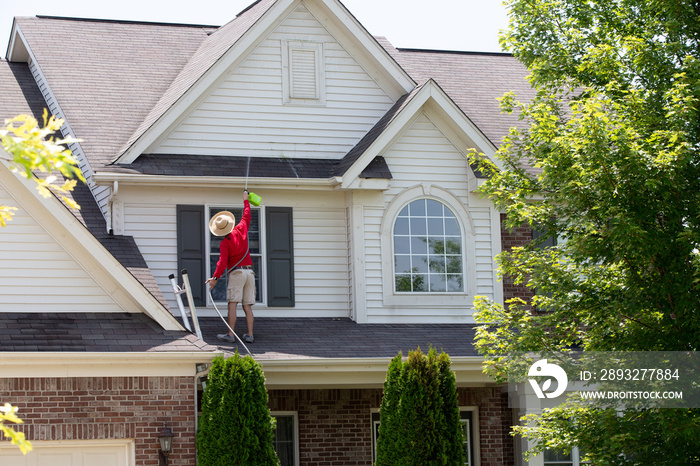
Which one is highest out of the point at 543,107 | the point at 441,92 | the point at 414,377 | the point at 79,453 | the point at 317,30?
the point at 317,30

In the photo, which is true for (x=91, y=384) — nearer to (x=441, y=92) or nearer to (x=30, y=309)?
(x=30, y=309)

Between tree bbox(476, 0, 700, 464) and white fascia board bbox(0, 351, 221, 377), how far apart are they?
3.55 metres

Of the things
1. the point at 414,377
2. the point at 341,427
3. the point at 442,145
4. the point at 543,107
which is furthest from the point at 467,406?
the point at 543,107

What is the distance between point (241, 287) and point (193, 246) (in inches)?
49.7

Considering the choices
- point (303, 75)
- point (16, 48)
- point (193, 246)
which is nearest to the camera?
point (193, 246)

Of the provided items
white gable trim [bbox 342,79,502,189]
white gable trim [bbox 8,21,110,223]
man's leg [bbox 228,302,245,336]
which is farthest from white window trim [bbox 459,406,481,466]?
white gable trim [bbox 8,21,110,223]

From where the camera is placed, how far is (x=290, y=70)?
14.9 m

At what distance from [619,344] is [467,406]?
4.85m

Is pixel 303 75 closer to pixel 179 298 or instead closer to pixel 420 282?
pixel 420 282

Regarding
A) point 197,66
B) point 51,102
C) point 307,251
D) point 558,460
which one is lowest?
point 558,460

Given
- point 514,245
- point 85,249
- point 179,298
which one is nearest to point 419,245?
point 514,245

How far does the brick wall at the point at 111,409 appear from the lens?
11008 millimetres

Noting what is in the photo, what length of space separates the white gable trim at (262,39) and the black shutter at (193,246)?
1.13 m

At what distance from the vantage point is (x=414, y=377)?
11.6 meters
